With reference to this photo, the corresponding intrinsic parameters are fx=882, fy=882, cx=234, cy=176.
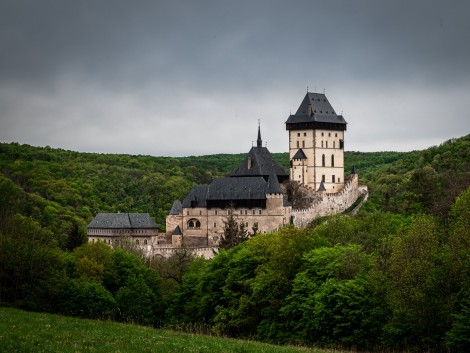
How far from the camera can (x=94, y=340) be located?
93.6ft

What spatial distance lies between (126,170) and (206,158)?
54.2m

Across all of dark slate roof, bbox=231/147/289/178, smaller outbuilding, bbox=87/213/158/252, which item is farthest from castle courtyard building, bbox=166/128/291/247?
dark slate roof, bbox=231/147/289/178

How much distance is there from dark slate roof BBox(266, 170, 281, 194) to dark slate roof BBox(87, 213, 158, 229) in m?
12.0

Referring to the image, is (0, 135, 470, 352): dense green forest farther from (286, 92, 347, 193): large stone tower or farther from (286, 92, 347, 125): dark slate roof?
(286, 92, 347, 125): dark slate roof

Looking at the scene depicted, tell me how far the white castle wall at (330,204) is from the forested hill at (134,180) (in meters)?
2.62

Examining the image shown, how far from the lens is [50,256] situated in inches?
1842

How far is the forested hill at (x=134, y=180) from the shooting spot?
80125mm

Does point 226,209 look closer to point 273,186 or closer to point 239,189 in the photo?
point 239,189

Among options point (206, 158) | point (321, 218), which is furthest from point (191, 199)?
point (206, 158)

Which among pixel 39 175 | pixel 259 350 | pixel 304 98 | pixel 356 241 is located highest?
pixel 304 98

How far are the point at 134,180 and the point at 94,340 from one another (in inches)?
4203

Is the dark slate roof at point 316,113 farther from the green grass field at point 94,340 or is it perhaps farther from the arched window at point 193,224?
the green grass field at point 94,340

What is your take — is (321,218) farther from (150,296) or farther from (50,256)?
(50,256)

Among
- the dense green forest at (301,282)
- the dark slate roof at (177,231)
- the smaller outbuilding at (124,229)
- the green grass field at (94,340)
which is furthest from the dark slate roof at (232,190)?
the green grass field at (94,340)
